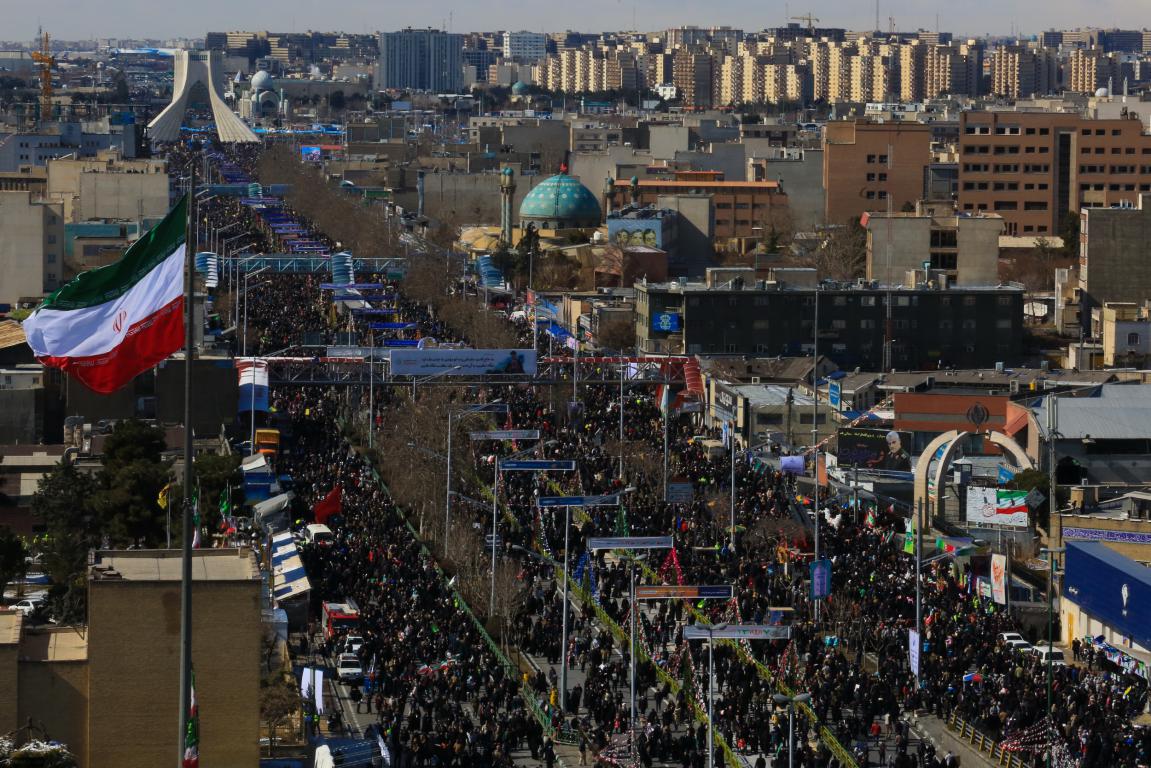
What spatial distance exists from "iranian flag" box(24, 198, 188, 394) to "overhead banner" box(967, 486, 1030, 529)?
1851 cm

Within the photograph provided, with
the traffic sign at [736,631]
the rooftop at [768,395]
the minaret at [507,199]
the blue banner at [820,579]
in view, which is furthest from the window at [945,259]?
the traffic sign at [736,631]

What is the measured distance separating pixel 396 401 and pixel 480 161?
197 ft

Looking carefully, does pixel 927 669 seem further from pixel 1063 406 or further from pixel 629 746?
pixel 1063 406

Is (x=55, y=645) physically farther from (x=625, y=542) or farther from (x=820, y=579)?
(x=820, y=579)

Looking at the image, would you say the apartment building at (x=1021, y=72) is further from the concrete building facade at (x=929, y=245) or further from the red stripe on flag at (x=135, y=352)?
the red stripe on flag at (x=135, y=352)

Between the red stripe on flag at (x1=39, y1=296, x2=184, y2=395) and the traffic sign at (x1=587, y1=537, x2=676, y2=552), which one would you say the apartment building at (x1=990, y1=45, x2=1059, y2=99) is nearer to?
the traffic sign at (x1=587, y1=537, x2=676, y2=552)

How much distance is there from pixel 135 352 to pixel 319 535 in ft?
54.5

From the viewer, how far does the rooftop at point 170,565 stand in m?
17.2

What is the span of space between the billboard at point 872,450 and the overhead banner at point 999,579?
849 cm

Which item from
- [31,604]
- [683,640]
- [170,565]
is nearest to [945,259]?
[683,640]

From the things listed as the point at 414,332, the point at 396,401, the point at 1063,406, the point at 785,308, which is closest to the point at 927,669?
the point at 1063,406

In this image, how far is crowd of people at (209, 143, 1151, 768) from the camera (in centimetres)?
2212

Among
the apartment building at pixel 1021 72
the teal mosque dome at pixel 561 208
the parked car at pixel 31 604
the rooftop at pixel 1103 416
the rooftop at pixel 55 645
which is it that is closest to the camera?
the rooftop at pixel 55 645

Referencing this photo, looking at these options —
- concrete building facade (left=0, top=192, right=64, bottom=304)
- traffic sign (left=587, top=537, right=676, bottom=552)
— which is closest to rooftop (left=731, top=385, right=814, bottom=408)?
traffic sign (left=587, top=537, right=676, bottom=552)
